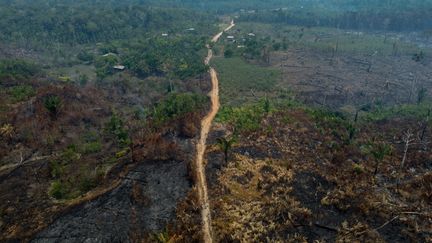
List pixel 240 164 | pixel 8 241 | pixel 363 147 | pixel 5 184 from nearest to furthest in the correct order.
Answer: pixel 8 241 < pixel 5 184 < pixel 240 164 < pixel 363 147

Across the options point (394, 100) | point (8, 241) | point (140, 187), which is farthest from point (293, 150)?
point (394, 100)

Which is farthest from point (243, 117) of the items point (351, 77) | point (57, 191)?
point (351, 77)

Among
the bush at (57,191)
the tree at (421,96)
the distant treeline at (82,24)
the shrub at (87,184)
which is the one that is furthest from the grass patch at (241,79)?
the distant treeline at (82,24)

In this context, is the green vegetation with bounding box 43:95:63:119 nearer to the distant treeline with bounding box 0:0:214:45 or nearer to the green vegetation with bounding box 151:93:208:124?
the green vegetation with bounding box 151:93:208:124

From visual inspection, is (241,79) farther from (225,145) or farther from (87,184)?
(87,184)

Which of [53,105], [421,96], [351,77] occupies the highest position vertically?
[53,105]

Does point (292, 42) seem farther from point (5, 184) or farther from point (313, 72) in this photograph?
point (5, 184)

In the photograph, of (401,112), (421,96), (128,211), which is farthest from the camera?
(421,96)

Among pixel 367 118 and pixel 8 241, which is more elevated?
pixel 8 241

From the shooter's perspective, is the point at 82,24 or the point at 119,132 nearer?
the point at 119,132
